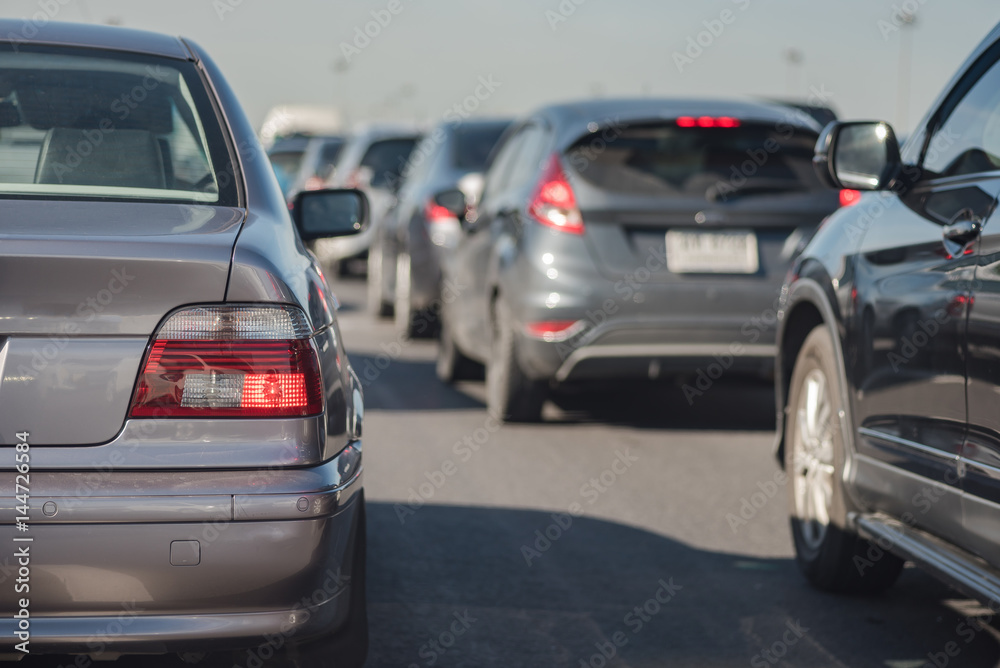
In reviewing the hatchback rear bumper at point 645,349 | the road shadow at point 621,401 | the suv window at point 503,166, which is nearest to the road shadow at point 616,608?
the hatchback rear bumper at point 645,349

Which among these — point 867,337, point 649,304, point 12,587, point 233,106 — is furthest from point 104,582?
point 649,304

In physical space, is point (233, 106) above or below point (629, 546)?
above

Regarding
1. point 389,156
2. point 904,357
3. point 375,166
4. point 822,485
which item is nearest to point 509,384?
point 822,485

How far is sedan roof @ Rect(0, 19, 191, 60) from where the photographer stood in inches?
151

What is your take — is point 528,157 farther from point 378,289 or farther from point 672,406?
point 378,289

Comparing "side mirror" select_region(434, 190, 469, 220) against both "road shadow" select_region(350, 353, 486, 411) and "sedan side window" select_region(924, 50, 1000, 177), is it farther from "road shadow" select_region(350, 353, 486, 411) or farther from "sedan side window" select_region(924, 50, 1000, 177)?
"sedan side window" select_region(924, 50, 1000, 177)

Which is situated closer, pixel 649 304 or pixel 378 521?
pixel 378 521

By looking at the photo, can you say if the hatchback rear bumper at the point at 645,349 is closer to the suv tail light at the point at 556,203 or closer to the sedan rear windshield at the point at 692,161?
the suv tail light at the point at 556,203

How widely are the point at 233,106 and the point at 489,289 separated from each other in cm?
430

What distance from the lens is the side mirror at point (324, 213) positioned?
4266 millimetres

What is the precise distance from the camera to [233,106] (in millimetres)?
3721

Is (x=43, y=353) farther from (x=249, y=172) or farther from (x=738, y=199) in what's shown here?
(x=738, y=199)

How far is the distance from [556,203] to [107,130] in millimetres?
3806

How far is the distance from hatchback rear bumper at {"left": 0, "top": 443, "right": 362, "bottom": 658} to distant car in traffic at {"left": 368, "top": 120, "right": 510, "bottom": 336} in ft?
23.9
